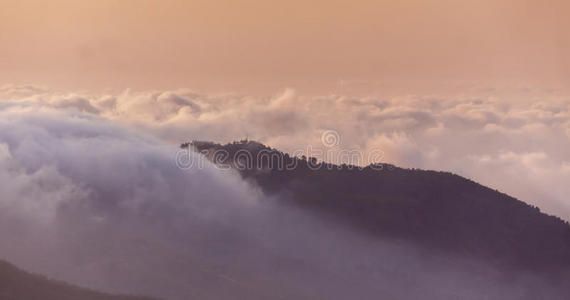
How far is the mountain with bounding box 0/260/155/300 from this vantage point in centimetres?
14462

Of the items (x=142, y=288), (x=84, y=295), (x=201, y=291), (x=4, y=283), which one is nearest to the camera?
(x=4, y=283)

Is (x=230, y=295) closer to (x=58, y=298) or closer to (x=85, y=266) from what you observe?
(x=85, y=266)

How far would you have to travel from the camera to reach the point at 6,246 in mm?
196625

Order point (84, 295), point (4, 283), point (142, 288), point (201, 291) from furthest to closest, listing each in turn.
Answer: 1. point (201, 291)
2. point (142, 288)
3. point (84, 295)
4. point (4, 283)

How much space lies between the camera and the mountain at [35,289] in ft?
474

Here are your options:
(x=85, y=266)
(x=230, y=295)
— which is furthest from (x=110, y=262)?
(x=230, y=295)

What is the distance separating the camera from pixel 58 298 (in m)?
148

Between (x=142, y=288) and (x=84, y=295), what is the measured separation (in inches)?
1096

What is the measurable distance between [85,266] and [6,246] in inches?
956

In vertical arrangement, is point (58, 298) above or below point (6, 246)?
below

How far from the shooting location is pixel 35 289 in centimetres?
14925

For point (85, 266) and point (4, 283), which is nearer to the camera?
point (4, 283)

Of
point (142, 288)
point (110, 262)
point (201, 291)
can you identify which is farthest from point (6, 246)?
point (201, 291)

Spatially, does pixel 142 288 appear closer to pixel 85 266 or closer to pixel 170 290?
pixel 170 290
